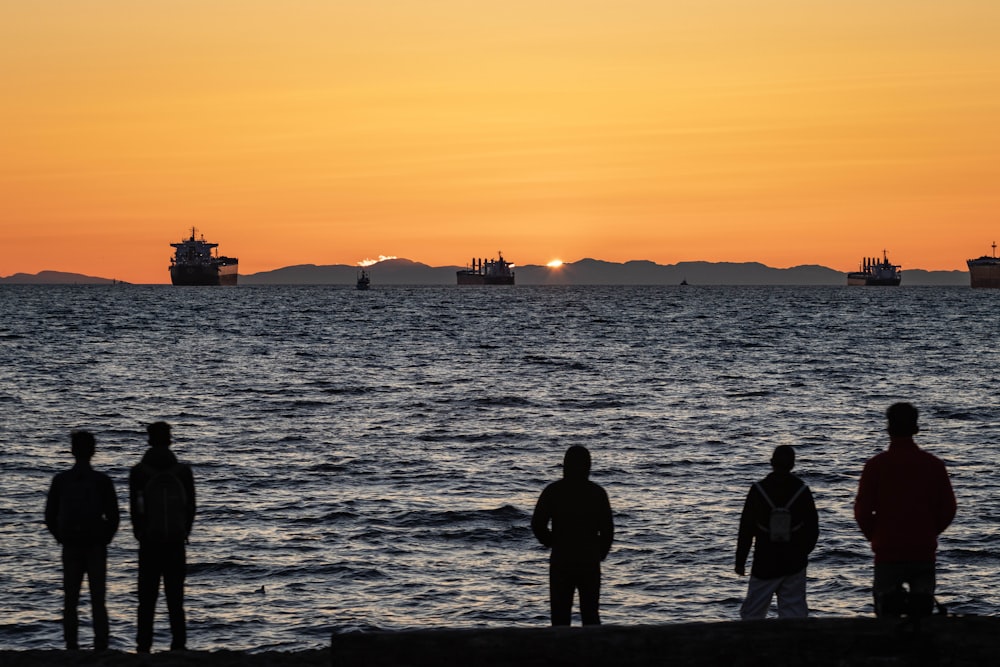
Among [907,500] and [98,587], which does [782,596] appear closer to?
[907,500]

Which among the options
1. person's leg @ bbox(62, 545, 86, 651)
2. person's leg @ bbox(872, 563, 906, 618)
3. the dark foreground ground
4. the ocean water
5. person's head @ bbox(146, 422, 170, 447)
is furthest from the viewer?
the ocean water

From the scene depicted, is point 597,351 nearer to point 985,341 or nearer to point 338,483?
point 985,341

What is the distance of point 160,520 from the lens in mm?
9289

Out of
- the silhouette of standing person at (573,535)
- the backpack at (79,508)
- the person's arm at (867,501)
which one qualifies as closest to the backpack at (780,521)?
the person's arm at (867,501)

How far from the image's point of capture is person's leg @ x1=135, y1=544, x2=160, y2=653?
9.45m

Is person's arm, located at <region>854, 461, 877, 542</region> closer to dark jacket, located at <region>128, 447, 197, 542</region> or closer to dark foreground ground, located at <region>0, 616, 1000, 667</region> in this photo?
dark foreground ground, located at <region>0, 616, 1000, 667</region>

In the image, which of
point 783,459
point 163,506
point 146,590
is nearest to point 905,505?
point 783,459

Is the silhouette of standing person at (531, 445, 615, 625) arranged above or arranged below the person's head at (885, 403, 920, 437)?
below

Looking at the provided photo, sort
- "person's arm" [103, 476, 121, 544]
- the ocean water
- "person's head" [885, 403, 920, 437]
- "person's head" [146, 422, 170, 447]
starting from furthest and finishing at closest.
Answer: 1. the ocean water
2. "person's arm" [103, 476, 121, 544]
3. "person's head" [146, 422, 170, 447]
4. "person's head" [885, 403, 920, 437]

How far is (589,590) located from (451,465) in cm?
1868

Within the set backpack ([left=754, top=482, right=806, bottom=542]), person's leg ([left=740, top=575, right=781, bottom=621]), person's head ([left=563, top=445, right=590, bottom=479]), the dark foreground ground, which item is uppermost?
person's head ([left=563, top=445, right=590, bottom=479])

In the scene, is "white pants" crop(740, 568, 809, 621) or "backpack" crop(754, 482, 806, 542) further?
"white pants" crop(740, 568, 809, 621)

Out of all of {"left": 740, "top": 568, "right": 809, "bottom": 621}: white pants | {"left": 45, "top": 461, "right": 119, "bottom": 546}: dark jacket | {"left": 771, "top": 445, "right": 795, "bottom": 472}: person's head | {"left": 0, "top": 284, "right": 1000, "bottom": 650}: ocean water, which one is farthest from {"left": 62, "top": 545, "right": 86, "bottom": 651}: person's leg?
{"left": 771, "top": 445, "right": 795, "bottom": 472}: person's head

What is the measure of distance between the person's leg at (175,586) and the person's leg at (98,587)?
0.46 m
